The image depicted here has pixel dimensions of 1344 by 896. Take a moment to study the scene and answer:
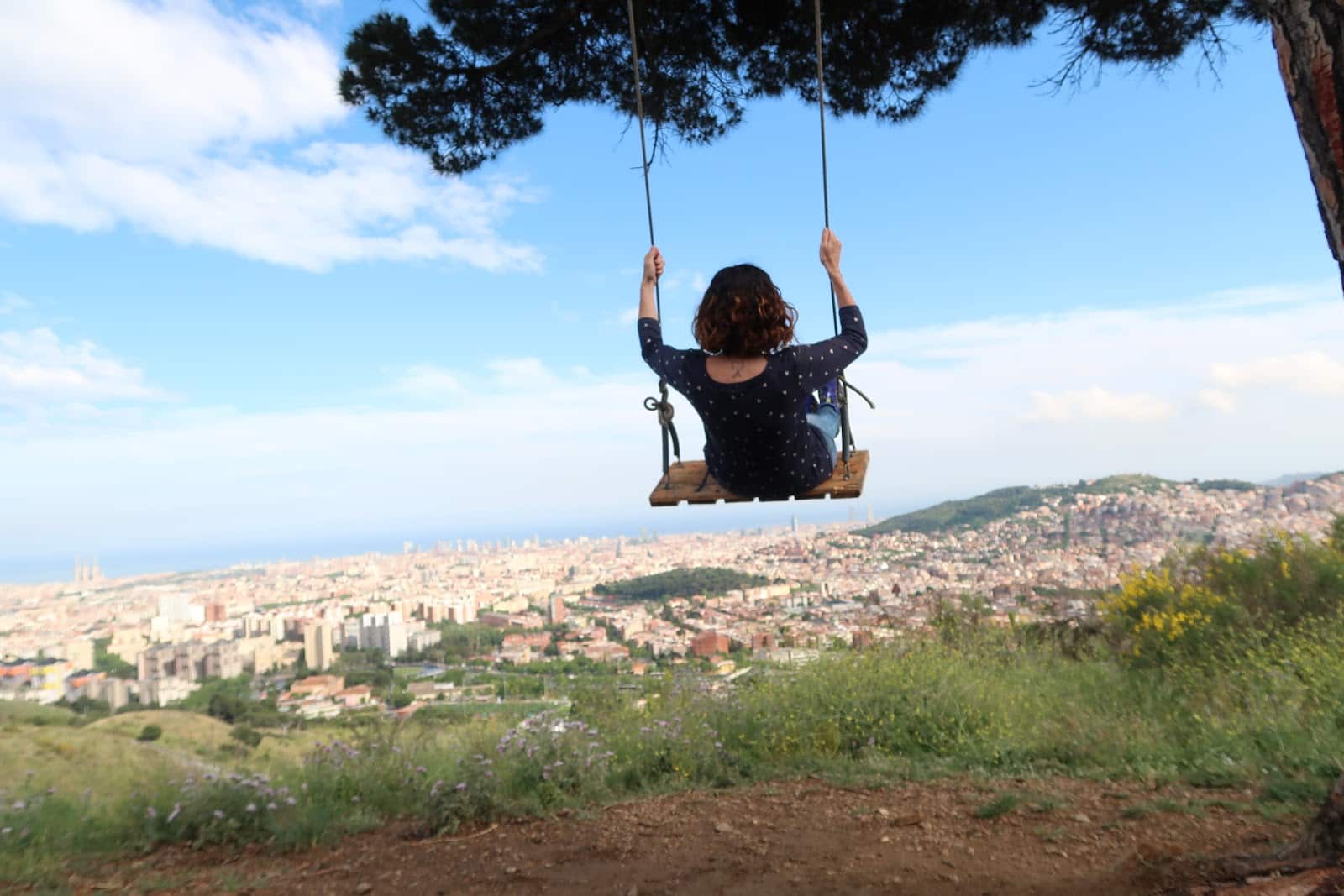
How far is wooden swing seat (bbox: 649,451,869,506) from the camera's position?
3.09 metres

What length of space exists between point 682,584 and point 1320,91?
11575 mm

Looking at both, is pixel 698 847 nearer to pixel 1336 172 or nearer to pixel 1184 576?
pixel 1336 172

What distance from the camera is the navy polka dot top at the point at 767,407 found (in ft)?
9.51

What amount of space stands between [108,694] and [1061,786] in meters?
8.63

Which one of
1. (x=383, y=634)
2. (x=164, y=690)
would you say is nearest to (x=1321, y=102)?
(x=164, y=690)

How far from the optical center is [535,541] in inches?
1246

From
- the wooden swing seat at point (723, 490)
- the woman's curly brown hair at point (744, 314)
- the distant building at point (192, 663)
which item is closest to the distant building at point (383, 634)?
the distant building at point (192, 663)

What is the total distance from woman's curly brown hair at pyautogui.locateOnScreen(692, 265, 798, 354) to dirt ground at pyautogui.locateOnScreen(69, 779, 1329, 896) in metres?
1.76

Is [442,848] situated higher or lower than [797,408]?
lower

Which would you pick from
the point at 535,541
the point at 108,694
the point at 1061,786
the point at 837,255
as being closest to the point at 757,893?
the point at 1061,786

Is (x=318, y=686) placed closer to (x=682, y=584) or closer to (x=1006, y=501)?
(x=682, y=584)

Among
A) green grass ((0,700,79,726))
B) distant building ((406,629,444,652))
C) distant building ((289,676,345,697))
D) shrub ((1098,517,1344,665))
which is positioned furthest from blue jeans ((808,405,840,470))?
distant building ((406,629,444,652))

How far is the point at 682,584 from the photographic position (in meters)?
13.2

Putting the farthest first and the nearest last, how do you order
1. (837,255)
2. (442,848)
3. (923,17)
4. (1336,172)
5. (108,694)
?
1. (108,694)
2. (923,17)
3. (442,848)
4. (837,255)
5. (1336,172)
